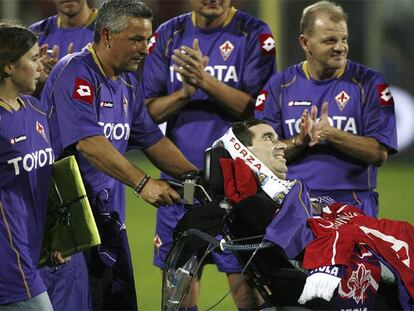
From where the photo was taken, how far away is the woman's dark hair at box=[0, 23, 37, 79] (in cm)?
474

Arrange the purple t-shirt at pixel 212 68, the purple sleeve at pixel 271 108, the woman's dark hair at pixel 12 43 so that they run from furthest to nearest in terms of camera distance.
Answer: the purple t-shirt at pixel 212 68
the purple sleeve at pixel 271 108
the woman's dark hair at pixel 12 43

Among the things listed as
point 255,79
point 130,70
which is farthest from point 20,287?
point 255,79

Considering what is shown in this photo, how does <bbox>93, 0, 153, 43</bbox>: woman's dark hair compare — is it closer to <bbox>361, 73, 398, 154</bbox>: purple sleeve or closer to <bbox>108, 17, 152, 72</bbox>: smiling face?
<bbox>108, 17, 152, 72</bbox>: smiling face

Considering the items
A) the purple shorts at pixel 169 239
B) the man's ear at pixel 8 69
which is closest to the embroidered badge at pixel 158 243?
the purple shorts at pixel 169 239

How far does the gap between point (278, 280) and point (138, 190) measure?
0.81 metres

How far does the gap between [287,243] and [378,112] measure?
5.61 ft

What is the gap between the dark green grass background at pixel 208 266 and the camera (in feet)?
26.6

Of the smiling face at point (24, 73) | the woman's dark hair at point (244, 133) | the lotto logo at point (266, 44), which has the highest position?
the smiling face at point (24, 73)

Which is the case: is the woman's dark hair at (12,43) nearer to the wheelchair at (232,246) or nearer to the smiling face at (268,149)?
the wheelchair at (232,246)

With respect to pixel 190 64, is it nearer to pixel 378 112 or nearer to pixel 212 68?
pixel 212 68

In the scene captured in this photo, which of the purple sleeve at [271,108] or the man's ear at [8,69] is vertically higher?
the man's ear at [8,69]

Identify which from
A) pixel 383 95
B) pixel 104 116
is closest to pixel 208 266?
pixel 383 95

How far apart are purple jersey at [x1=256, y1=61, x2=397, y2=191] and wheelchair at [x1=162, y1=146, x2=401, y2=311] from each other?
120 centimetres

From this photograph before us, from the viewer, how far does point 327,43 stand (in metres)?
6.35
